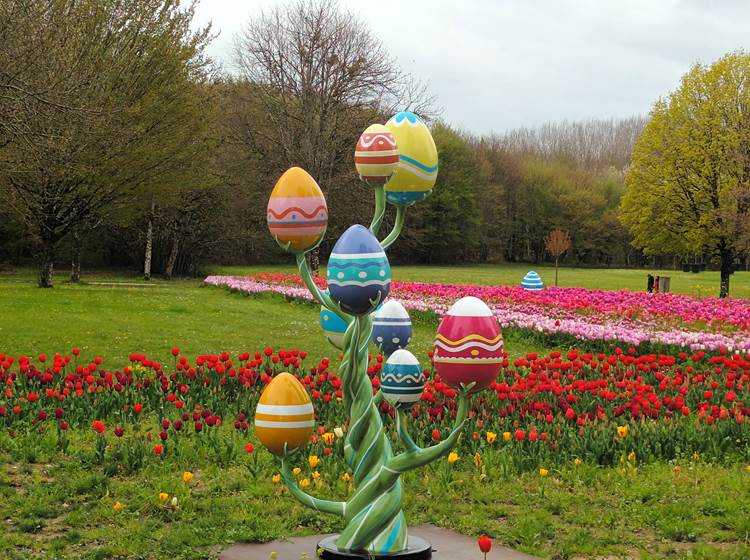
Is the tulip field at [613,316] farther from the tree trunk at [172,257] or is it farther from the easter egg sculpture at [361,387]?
the tree trunk at [172,257]

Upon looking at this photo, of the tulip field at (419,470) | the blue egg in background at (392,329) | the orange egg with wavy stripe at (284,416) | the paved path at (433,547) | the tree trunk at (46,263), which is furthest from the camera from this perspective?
the tree trunk at (46,263)

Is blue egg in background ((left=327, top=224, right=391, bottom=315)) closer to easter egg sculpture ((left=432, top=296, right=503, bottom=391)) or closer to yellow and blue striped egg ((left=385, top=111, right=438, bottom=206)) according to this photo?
easter egg sculpture ((left=432, top=296, right=503, bottom=391))

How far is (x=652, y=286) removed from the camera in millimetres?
28797

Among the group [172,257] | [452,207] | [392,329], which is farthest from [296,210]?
[452,207]

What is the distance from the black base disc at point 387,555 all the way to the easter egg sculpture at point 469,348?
930mm

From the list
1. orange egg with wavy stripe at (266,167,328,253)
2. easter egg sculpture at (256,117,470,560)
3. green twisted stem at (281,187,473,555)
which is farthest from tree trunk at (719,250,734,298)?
orange egg with wavy stripe at (266,167,328,253)

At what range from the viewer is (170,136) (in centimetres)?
2389

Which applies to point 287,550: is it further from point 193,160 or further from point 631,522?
point 193,160

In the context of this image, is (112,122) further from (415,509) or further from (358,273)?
(358,273)

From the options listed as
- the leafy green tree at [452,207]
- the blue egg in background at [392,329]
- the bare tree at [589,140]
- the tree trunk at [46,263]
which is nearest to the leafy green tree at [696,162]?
the tree trunk at [46,263]

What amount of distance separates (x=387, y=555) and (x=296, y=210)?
183 centimetres

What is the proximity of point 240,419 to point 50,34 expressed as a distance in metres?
10.8

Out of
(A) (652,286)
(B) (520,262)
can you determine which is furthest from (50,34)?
(B) (520,262)

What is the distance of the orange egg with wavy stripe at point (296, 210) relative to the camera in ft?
15.3
